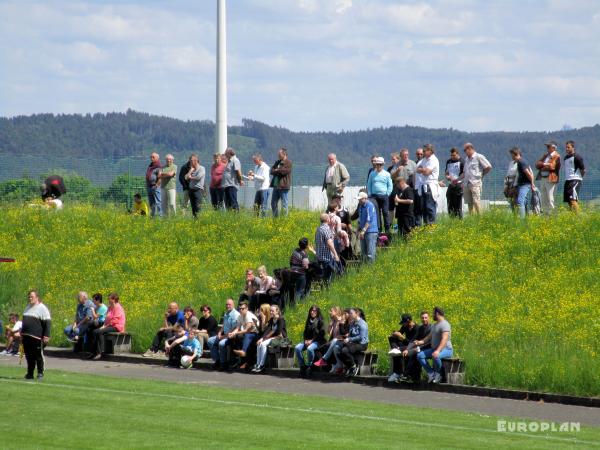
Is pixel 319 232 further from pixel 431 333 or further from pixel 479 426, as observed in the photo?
pixel 479 426

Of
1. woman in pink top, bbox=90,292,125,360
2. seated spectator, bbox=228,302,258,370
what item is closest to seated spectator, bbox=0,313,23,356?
woman in pink top, bbox=90,292,125,360

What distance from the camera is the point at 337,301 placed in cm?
2830

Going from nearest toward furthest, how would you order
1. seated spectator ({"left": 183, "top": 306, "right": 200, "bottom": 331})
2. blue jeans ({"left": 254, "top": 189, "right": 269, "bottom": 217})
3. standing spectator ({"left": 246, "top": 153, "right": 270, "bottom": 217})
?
seated spectator ({"left": 183, "top": 306, "right": 200, "bottom": 331}) → standing spectator ({"left": 246, "top": 153, "right": 270, "bottom": 217}) → blue jeans ({"left": 254, "top": 189, "right": 269, "bottom": 217})

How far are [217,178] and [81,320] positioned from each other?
808 cm

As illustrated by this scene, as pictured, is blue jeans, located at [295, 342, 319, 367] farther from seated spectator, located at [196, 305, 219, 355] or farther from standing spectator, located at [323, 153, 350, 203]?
standing spectator, located at [323, 153, 350, 203]

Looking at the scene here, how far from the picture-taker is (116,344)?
94.5 ft

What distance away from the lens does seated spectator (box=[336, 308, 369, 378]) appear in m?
24.2

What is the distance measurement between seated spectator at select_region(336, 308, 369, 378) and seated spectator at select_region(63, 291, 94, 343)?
714 cm

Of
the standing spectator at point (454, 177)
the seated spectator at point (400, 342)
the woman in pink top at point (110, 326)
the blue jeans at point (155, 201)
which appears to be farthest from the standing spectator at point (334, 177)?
the seated spectator at point (400, 342)

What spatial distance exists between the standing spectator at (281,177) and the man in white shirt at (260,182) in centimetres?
78

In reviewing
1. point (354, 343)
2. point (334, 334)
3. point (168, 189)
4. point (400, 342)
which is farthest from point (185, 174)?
point (400, 342)

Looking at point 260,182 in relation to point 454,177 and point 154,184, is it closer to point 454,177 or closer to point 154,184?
point 154,184

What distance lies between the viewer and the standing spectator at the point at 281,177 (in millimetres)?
34094

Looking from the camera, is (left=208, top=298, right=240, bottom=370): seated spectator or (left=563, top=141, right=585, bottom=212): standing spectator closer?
(left=208, top=298, right=240, bottom=370): seated spectator
